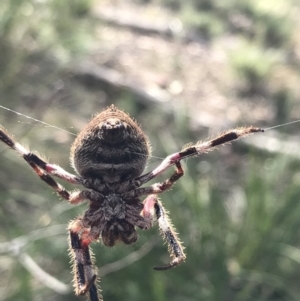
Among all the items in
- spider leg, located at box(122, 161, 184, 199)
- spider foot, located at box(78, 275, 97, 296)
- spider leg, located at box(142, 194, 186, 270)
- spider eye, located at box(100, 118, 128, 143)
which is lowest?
spider foot, located at box(78, 275, 97, 296)

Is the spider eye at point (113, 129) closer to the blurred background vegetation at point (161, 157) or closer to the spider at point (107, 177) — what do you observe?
the spider at point (107, 177)

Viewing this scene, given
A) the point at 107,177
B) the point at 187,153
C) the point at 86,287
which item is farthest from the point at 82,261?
the point at 187,153

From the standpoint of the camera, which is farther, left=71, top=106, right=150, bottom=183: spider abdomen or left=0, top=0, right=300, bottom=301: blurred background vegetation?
left=0, top=0, right=300, bottom=301: blurred background vegetation

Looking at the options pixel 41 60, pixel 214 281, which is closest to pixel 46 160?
pixel 214 281

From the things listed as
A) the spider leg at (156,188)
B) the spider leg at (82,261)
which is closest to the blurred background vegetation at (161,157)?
the spider leg at (156,188)

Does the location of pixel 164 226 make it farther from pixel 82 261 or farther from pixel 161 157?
pixel 161 157

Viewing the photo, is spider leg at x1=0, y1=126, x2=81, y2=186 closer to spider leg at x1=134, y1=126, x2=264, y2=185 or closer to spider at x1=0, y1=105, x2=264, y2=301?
spider at x1=0, y1=105, x2=264, y2=301

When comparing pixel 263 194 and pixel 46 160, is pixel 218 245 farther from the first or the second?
pixel 46 160

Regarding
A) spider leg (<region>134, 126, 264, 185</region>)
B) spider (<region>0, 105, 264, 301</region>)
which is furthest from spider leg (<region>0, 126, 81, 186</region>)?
spider leg (<region>134, 126, 264, 185</region>)
